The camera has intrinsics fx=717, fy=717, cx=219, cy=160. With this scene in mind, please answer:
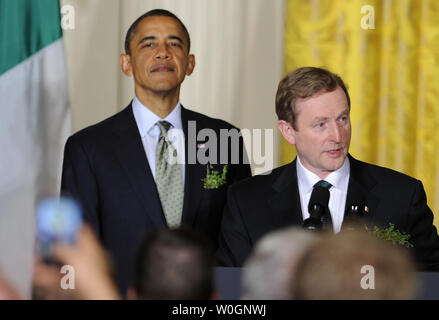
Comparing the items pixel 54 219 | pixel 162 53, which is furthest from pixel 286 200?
pixel 54 219

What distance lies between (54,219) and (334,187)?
4.66ft

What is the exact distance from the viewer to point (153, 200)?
3105 mm

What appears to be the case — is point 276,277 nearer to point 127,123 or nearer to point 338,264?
point 338,264

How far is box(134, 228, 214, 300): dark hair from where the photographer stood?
47.0 inches

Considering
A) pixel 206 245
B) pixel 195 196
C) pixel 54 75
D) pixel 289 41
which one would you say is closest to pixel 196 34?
pixel 289 41

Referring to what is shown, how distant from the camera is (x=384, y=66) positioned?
4.11 m

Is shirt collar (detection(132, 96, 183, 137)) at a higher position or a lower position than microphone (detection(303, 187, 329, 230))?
higher

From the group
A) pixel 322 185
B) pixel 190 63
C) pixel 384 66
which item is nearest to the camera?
pixel 322 185

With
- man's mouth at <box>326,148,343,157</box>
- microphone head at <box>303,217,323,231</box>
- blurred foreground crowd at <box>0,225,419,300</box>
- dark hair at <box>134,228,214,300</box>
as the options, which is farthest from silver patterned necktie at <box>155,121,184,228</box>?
dark hair at <box>134,228,214,300</box>

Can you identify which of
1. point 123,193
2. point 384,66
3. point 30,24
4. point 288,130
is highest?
point 30,24

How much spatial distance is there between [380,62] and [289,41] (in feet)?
1.77

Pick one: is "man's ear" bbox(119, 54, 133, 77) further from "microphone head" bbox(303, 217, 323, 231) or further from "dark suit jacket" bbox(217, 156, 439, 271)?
"microphone head" bbox(303, 217, 323, 231)

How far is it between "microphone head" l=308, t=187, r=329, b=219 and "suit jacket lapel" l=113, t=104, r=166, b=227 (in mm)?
1144

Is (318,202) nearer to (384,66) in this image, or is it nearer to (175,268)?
(175,268)
